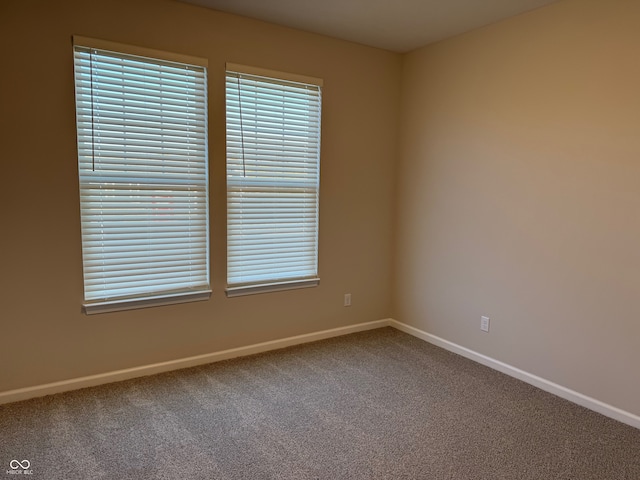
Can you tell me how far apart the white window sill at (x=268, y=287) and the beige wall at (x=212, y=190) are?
63 millimetres

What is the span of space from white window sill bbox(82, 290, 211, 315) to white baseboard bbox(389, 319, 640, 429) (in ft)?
6.51

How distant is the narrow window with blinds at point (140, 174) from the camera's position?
8.70ft

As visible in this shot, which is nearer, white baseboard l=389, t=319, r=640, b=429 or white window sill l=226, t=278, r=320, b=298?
white baseboard l=389, t=319, r=640, b=429

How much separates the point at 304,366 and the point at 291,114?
6.48 ft

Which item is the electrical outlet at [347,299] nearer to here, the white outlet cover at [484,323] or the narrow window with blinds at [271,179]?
the narrow window with blinds at [271,179]

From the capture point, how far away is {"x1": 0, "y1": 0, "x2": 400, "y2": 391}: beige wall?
247 cm

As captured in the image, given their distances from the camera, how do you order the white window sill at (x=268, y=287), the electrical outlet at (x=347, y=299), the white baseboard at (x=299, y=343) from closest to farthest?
the white baseboard at (x=299, y=343) → the white window sill at (x=268, y=287) → the electrical outlet at (x=347, y=299)

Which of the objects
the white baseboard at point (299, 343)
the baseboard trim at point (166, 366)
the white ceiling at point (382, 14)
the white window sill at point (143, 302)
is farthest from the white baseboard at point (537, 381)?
the white ceiling at point (382, 14)

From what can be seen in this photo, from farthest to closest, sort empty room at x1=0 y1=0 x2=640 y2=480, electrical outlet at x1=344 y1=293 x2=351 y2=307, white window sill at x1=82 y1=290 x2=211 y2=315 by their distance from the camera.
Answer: electrical outlet at x1=344 y1=293 x2=351 y2=307, white window sill at x1=82 y1=290 x2=211 y2=315, empty room at x1=0 y1=0 x2=640 y2=480

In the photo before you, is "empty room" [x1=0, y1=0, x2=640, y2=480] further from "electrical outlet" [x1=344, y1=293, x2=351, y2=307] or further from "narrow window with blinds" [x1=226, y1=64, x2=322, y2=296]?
"electrical outlet" [x1=344, y1=293, x2=351, y2=307]

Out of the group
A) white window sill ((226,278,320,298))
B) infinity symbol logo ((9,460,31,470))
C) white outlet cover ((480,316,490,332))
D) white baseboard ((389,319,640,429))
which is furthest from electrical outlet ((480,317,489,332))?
infinity symbol logo ((9,460,31,470))

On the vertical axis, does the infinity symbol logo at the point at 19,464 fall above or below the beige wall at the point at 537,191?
below

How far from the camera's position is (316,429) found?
2.36m

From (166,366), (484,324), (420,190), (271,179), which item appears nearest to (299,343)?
(166,366)
